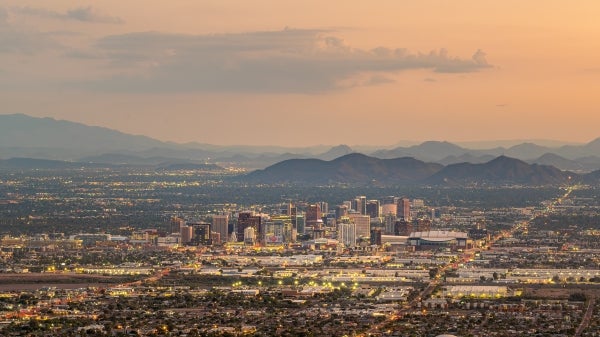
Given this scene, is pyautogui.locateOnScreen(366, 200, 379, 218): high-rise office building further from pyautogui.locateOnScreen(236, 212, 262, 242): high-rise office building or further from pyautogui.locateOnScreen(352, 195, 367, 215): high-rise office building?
pyautogui.locateOnScreen(236, 212, 262, 242): high-rise office building

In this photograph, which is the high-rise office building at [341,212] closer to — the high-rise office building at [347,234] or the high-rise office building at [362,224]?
the high-rise office building at [362,224]

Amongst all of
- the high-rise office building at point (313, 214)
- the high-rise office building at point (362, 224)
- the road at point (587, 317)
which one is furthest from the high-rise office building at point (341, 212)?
the road at point (587, 317)

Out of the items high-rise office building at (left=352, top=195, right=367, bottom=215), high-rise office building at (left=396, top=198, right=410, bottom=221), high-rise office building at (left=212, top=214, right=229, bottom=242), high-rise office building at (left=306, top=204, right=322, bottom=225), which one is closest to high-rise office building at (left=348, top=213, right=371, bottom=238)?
high-rise office building at (left=306, top=204, right=322, bottom=225)

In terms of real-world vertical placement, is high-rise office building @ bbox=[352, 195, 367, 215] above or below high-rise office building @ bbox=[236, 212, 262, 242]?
above

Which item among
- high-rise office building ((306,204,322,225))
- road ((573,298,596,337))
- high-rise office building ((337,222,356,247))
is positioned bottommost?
road ((573,298,596,337))

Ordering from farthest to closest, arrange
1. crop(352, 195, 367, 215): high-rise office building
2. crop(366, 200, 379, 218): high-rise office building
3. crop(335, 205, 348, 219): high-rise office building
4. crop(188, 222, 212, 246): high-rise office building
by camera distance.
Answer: crop(352, 195, 367, 215): high-rise office building → crop(366, 200, 379, 218): high-rise office building → crop(335, 205, 348, 219): high-rise office building → crop(188, 222, 212, 246): high-rise office building

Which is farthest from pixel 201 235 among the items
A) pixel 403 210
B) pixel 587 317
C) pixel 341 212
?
pixel 587 317

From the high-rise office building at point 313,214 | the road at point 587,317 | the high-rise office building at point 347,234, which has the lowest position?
the road at point 587,317

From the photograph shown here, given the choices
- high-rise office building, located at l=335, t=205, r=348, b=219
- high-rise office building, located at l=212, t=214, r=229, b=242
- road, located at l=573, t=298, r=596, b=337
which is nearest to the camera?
road, located at l=573, t=298, r=596, b=337

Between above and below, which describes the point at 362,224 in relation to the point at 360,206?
below

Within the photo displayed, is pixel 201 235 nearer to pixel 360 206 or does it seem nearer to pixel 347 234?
pixel 347 234

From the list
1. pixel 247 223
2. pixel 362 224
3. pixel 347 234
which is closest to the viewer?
pixel 347 234

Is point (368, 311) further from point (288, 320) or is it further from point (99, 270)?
A: point (99, 270)
